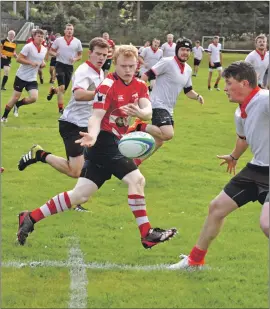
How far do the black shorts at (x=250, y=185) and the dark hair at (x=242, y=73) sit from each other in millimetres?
744

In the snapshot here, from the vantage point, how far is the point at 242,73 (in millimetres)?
5555

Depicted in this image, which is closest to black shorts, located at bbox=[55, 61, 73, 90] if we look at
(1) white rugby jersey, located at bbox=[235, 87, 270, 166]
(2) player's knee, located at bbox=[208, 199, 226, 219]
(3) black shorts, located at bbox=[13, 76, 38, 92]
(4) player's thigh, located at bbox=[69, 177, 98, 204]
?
(3) black shorts, located at bbox=[13, 76, 38, 92]

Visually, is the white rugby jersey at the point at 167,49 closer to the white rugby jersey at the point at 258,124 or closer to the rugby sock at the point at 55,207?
the rugby sock at the point at 55,207

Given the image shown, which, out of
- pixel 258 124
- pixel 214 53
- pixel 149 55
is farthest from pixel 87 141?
pixel 214 53

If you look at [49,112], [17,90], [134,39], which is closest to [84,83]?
[17,90]

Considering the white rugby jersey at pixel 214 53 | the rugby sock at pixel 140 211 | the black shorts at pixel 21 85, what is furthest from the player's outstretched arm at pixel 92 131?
the white rugby jersey at pixel 214 53

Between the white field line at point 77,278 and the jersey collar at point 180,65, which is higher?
the jersey collar at point 180,65

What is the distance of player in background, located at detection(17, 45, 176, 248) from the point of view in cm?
645

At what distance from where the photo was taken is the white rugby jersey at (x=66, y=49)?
18422 millimetres

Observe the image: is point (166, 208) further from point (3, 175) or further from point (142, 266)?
→ point (3, 175)

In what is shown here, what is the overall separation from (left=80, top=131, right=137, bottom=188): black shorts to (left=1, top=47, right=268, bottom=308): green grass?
0.78 m

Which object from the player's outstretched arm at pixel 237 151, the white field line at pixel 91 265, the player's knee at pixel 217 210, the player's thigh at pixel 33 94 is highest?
the player's outstretched arm at pixel 237 151

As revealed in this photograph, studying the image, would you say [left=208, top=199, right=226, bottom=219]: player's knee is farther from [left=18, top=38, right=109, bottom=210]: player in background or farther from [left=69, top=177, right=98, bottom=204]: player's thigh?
[left=18, top=38, right=109, bottom=210]: player in background

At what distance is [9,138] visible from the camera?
1373 cm
